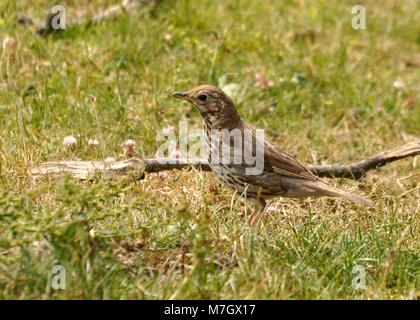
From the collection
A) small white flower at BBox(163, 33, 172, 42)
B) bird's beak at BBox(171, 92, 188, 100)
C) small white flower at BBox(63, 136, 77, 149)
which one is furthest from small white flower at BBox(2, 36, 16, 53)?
bird's beak at BBox(171, 92, 188, 100)

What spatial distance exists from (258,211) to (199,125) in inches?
70.7

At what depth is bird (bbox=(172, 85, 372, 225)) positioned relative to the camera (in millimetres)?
6316

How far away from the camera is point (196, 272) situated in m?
A: 4.84

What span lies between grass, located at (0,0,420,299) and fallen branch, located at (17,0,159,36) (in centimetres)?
10

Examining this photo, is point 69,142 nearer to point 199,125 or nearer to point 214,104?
point 214,104

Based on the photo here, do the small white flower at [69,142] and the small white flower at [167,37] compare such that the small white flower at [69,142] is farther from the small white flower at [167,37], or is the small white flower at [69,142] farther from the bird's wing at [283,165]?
the small white flower at [167,37]

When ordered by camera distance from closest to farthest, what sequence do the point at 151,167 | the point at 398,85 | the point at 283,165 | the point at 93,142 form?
the point at 283,165 → the point at 151,167 → the point at 93,142 → the point at 398,85

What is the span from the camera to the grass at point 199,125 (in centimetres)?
491

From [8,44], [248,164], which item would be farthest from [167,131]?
[8,44]

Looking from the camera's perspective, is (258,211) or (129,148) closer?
(258,211)

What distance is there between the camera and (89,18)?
29.6ft

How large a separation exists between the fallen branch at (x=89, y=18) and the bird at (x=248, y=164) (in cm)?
258

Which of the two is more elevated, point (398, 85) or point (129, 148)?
point (398, 85)

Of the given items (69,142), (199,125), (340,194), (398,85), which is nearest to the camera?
(340,194)
